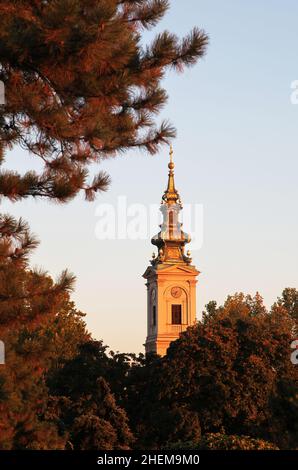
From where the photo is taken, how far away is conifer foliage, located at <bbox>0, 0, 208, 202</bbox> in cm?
1500

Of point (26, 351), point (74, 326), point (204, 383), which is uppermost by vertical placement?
point (74, 326)

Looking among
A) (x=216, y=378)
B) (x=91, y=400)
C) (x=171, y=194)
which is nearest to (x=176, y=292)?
(x=171, y=194)

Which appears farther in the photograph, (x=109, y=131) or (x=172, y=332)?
(x=172, y=332)

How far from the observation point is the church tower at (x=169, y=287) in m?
75.8

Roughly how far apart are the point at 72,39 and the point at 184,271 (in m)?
62.7

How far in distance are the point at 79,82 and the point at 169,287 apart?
60323 millimetres

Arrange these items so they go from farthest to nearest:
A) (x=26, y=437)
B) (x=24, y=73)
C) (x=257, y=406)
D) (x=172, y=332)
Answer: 1. (x=172, y=332)
2. (x=257, y=406)
3. (x=26, y=437)
4. (x=24, y=73)

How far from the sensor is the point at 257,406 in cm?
3838

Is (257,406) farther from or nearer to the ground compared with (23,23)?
nearer to the ground

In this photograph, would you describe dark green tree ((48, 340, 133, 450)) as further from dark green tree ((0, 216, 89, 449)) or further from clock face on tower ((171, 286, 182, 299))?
clock face on tower ((171, 286, 182, 299))

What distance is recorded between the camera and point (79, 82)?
16.9 meters

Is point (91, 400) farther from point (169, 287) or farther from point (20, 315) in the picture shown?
Result: point (169, 287)
